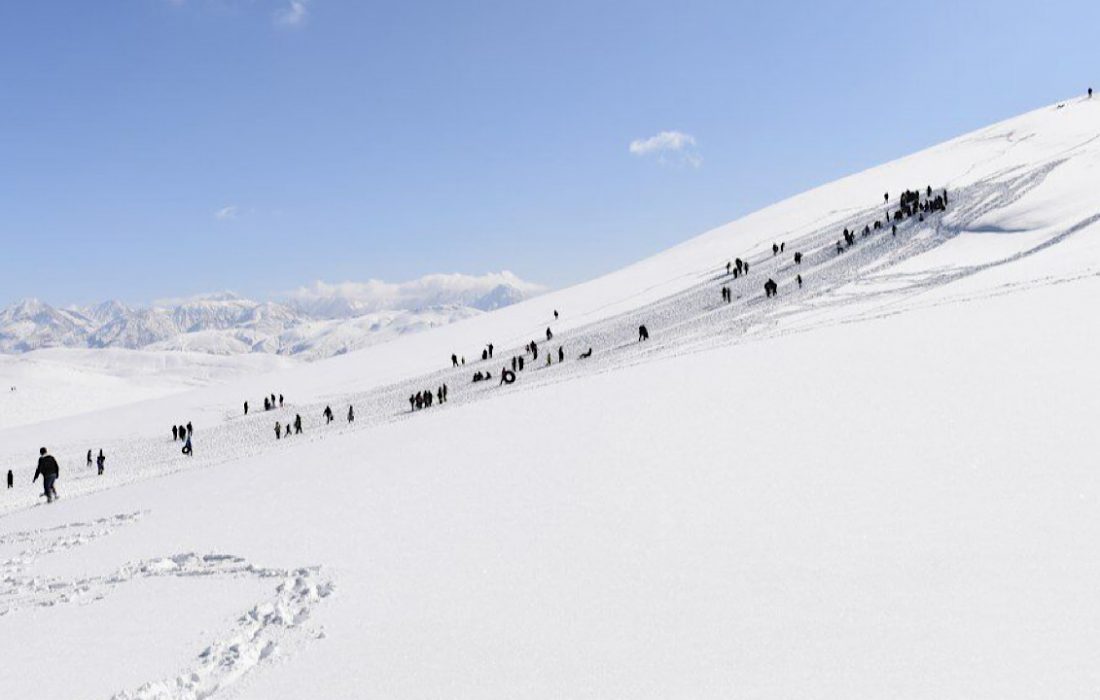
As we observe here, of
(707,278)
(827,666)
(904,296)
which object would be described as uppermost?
(707,278)

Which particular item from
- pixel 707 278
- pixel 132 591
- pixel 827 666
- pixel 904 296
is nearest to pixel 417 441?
pixel 132 591

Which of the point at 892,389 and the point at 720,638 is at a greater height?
the point at 892,389

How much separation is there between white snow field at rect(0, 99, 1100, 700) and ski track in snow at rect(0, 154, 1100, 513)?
362 inches

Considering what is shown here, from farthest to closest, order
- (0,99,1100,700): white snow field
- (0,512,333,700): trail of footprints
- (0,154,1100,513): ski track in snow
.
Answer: (0,154,1100,513): ski track in snow → (0,512,333,700): trail of footprints → (0,99,1100,700): white snow field

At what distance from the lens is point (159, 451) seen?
3856 centimetres

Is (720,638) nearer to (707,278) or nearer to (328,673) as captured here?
(328,673)

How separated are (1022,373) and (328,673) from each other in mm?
11833

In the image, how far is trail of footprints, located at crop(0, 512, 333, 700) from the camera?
6406 mm

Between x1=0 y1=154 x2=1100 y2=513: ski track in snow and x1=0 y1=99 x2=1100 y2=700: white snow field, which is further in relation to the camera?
x1=0 y1=154 x2=1100 y2=513: ski track in snow

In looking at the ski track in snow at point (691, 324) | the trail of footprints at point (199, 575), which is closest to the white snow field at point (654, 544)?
the trail of footprints at point (199, 575)

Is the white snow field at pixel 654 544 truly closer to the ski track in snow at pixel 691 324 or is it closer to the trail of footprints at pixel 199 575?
the trail of footprints at pixel 199 575

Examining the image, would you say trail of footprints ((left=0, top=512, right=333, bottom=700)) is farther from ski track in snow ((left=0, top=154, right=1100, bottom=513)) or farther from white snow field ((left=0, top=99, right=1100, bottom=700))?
ski track in snow ((left=0, top=154, right=1100, bottom=513))

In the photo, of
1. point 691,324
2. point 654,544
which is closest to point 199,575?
point 654,544

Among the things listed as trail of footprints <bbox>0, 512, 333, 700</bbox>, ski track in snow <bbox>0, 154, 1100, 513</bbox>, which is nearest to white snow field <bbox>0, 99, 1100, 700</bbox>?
trail of footprints <bbox>0, 512, 333, 700</bbox>
